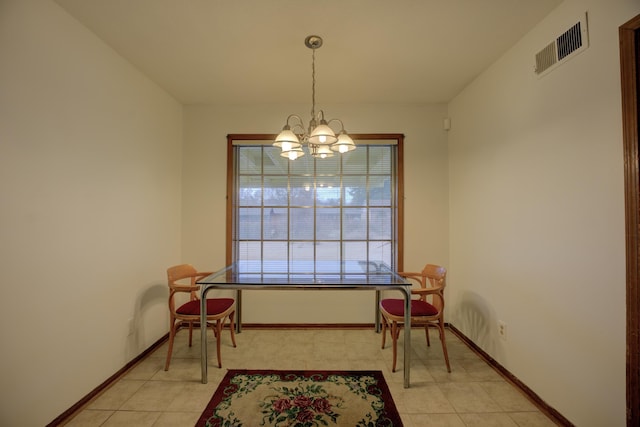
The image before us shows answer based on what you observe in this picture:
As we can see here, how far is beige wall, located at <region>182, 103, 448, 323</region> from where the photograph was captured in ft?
10.4

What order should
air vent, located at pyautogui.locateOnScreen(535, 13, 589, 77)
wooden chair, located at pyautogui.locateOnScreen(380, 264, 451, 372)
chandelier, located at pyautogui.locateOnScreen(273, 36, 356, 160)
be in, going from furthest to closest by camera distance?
wooden chair, located at pyautogui.locateOnScreen(380, 264, 451, 372) → chandelier, located at pyautogui.locateOnScreen(273, 36, 356, 160) → air vent, located at pyautogui.locateOnScreen(535, 13, 589, 77)

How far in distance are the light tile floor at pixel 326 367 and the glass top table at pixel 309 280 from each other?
0.70ft

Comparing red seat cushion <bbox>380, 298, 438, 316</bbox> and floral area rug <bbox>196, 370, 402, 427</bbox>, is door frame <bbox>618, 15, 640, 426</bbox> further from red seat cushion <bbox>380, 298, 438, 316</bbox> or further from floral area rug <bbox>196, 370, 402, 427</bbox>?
floral area rug <bbox>196, 370, 402, 427</bbox>

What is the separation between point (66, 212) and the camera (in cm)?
176

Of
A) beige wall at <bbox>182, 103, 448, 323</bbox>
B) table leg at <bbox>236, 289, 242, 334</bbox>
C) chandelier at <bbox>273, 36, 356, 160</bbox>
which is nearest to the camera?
chandelier at <bbox>273, 36, 356, 160</bbox>

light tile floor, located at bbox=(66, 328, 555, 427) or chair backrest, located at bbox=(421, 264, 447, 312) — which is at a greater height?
chair backrest, located at bbox=(421, 264, 447, 312)

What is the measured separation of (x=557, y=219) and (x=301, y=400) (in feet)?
6.85

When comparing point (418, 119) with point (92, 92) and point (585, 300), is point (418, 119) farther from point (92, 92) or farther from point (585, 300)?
point (92, 92)

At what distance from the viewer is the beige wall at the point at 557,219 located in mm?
1424

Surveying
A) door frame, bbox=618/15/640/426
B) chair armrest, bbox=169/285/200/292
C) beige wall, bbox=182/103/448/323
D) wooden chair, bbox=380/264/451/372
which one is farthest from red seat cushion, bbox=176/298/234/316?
door frame, bbox=618/15/640/426

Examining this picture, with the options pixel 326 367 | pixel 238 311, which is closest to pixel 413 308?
pixel 326 367

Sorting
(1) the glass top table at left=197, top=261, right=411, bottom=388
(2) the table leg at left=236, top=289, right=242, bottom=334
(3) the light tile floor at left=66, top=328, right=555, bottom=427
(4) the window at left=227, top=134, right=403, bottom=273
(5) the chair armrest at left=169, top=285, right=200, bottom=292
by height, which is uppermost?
(4) the window at left=227, top=134, right=403, bottom=273

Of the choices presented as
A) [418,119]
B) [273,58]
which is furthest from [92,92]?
[418,119]

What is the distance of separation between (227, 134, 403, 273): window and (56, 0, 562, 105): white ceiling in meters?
0.80
